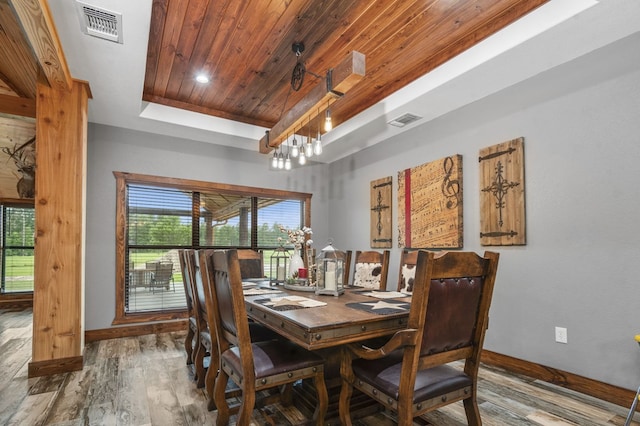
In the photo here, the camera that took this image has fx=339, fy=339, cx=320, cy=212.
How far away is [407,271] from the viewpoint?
10.0ft

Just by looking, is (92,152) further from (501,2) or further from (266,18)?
(501,2)

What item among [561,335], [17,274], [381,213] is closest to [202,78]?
[381,213]

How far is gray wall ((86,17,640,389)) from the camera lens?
2.39 m

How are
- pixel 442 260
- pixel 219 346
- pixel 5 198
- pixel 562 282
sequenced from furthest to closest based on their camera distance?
pixel 5 198 → pixel 562 282 → pixel 219 346 → pixel 442 260

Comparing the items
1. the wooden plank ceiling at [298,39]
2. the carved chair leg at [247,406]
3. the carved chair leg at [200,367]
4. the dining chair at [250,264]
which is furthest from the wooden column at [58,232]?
the carved chair leg at [247,406]

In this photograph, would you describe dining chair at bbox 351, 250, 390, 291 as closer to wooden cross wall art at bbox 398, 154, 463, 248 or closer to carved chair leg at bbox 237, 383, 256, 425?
wooden cross wall art at bbox 398, 154, 463, 248

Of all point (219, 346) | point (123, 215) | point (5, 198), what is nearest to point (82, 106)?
point (123, 215)

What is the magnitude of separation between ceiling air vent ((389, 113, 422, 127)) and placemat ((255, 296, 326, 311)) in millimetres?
2520

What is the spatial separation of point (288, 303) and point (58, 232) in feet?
7.80

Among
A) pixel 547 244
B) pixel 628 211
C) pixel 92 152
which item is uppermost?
pixel 92 152

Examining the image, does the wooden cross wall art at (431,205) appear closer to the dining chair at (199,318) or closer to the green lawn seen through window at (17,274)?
the dining chair at (199,318)

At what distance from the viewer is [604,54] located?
254 cm

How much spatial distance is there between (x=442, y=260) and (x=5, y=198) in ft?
23.5

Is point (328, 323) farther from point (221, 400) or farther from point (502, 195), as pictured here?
point (502, 195)
